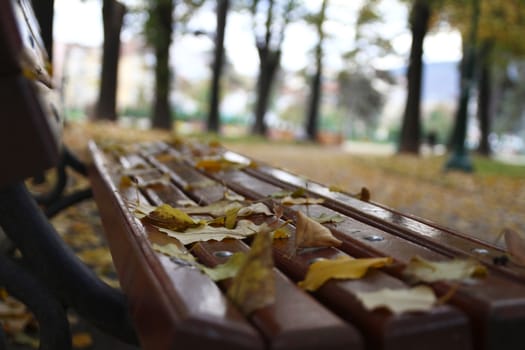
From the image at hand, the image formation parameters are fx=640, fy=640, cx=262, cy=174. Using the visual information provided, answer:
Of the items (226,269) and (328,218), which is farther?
(328,218)

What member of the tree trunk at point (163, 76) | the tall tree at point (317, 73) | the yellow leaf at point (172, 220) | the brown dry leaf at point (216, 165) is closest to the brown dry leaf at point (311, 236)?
the yellow leaf at point (172, 220)

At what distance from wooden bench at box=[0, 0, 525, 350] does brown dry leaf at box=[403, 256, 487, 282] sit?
0.05 ft

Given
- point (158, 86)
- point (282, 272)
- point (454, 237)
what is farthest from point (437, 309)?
point (158, 86)

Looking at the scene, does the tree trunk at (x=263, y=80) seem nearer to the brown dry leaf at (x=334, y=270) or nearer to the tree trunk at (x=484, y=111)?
the tree trunk at (x=484, y=111)

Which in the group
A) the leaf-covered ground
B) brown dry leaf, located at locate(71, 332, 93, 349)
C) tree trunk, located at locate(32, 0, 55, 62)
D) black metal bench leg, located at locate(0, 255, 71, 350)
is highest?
tree trunk, located at locate(32, 0, 55, 62)

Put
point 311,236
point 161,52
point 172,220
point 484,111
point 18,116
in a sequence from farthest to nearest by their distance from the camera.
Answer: point 484,111, point 161,52, point 172,220, point 311,236, point 18,116

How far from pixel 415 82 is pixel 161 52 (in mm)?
6045

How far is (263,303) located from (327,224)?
1.83ft

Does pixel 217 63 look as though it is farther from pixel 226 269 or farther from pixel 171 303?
pixel 171 303

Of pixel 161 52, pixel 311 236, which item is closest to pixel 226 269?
pixel 311 236

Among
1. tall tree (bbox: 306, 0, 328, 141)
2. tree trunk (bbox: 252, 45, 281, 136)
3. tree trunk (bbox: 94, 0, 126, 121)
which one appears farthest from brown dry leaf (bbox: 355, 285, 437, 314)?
tree trunk (bbox: 252, 45, 281, 136)

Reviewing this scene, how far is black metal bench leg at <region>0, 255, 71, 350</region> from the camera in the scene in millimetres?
1212

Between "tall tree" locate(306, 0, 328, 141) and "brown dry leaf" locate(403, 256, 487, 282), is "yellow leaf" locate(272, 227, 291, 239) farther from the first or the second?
"tall tree" locate(306, 0, 328, 141)

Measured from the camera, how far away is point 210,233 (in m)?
1.21
